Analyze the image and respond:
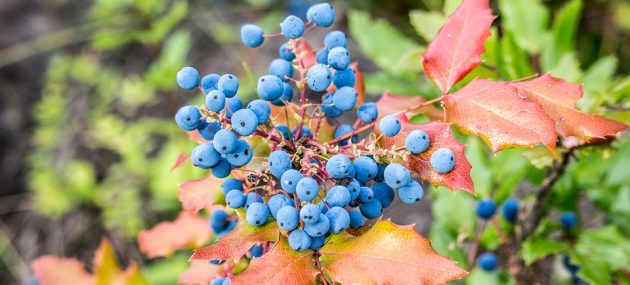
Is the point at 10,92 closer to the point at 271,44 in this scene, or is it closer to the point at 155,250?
the point at 271,44

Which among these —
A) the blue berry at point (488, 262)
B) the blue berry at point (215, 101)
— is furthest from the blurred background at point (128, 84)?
the blue berry at point (215, 101)

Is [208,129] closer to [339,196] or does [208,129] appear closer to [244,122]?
[244,122]

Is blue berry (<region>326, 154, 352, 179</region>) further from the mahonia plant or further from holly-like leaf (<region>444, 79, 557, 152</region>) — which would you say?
holly-like leaf (<region>444, 79, 557, 152</region>)

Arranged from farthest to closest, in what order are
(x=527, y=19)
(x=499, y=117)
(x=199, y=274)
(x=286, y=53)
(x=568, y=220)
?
(x=527, y=19)
(x=568, y=220)
(x=199, y=274)
(x=286, y=53)
(x=499, y=117)

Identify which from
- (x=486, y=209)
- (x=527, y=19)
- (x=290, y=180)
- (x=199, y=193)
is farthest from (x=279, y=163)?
(x=527, y=19)

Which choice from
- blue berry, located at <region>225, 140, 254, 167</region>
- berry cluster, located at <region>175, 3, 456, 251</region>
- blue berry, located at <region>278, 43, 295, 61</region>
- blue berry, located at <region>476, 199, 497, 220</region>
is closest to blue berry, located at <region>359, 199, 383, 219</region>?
berry cluster, located at <region>175, 3, 456, 251</region>
